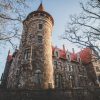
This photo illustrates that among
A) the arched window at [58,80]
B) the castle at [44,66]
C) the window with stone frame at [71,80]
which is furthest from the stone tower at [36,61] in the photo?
the window with stone frame at [71,80]

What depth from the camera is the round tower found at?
22109 millimetres

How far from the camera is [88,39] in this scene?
1583 centimetres

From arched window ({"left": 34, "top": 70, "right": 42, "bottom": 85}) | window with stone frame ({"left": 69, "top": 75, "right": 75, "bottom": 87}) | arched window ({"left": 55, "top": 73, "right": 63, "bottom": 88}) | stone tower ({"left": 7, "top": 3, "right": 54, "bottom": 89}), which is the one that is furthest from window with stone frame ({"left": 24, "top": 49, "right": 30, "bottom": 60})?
window with stone frame ({"left": 69, "top": 75, "right": 75, "bottom": 87})

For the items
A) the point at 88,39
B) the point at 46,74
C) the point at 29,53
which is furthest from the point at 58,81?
the point at 88,39

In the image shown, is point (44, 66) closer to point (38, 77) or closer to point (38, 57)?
point (38, 57)

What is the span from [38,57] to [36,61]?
71 cm

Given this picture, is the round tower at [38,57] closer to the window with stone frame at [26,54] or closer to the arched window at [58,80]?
the window with stone frame at [26,54]

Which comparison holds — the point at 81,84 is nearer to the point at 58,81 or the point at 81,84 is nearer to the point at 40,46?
the point at 58,81

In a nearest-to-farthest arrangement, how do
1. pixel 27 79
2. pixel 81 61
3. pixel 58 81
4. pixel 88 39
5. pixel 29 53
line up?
pixel 88 39, pixel 27 79, pixel 29 53, pixel 58 81, pixel 81 61

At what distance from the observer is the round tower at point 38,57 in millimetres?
22109

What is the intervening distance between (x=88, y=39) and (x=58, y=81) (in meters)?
13.3

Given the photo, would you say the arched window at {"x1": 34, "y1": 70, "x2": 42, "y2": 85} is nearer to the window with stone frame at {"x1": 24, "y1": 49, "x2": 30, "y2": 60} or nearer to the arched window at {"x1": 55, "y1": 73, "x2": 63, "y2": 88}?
the window with stone frame at {"x1": 24, "y1": 49, "x2": 30, "y2": 60}

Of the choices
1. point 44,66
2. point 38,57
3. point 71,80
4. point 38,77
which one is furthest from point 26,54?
point 71,80

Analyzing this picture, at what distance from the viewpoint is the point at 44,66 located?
2341cm
